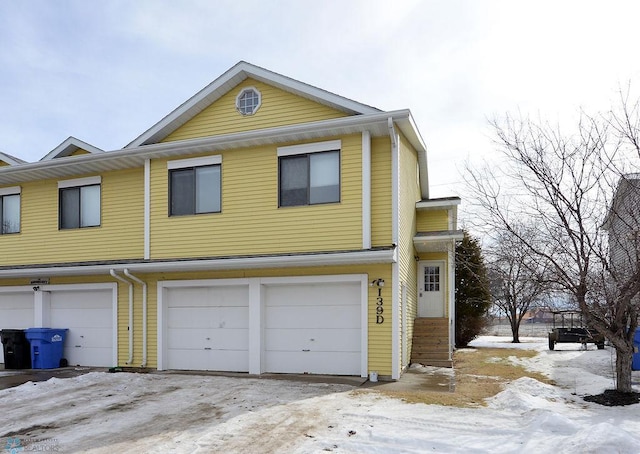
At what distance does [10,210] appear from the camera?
592 inches

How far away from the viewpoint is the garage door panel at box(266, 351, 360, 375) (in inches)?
439

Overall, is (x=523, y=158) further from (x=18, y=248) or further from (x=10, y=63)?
(x=18, y=248)

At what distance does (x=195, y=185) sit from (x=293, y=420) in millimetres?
7051

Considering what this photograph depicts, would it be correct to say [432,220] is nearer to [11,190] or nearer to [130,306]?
[130,306]

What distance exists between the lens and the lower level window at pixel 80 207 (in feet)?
45.5

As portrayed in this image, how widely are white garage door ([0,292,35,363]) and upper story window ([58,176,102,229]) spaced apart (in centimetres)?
251

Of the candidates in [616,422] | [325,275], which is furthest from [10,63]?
[616,422]

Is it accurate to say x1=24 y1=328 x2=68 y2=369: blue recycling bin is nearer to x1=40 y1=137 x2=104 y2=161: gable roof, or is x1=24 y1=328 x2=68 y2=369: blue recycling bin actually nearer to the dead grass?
x1=40 y1=137 x2=104 y2=161: gable roof

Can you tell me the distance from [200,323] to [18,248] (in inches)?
252

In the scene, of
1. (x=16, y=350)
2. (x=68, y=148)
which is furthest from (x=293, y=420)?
(x=68, y=148)

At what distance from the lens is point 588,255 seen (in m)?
8.70

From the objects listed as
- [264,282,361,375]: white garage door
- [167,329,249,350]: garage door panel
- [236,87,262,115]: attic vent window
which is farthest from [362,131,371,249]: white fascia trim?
[167,329,249,350]: garage door panel

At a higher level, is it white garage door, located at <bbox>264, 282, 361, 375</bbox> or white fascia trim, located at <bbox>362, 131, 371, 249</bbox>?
white fascia trim, located at <bbox>362, 131, 371, 249</bbox>

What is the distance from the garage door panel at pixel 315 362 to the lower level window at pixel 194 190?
3.84 meters
